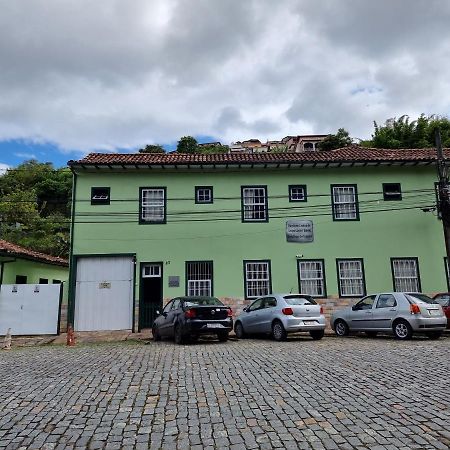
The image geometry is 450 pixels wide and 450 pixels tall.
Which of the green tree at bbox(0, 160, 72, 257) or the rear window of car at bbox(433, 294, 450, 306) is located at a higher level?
the green tree at bbox(0, 160, 72, 257)

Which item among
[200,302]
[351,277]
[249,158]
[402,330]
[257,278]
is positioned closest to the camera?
[402,330]

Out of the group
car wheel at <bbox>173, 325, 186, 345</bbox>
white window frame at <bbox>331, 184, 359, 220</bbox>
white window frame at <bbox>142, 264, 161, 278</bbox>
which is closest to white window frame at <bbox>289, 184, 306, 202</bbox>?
white window frame at <bbox>331, 184, 359, 220</bbox>

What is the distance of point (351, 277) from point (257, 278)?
4.34m

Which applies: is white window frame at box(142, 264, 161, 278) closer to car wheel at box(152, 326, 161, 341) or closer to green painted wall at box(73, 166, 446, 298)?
green painted wall at box(73, 166, 446, 298)

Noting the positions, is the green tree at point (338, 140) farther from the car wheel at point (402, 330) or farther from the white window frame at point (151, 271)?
the car wheel at point (402, 330)

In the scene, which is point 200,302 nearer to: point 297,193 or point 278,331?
point 278,331

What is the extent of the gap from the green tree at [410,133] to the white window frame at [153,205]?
25711mm

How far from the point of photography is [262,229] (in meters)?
20.4

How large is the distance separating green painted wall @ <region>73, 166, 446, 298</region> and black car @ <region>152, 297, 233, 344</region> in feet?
17.4

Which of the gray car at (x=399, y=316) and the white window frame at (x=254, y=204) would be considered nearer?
the gray car at (x=399, y=316)

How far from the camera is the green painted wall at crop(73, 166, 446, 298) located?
1977 cm

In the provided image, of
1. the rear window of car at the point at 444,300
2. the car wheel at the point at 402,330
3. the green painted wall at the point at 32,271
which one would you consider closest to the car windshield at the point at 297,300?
the car wheel at the point at 402,330

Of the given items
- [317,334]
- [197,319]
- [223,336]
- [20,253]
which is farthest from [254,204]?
[20,253]

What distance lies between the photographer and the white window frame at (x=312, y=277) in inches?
787
